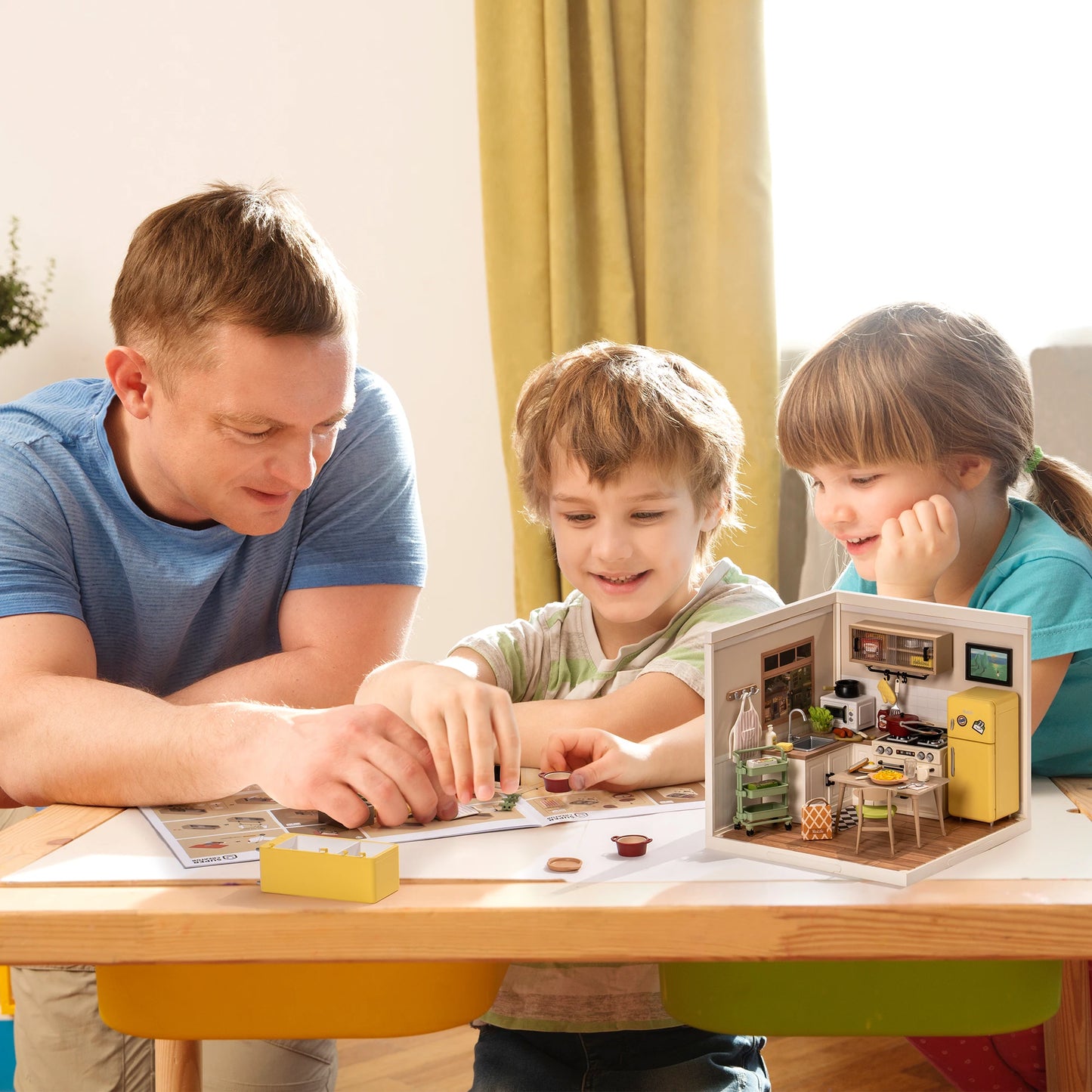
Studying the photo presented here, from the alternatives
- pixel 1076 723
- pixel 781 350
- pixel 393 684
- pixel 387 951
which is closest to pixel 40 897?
pixel 387 951

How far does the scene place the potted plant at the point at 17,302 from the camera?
251 cm

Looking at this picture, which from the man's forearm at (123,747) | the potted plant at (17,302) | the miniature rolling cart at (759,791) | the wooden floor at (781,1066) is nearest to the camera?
the miniature rolling cart at (759,791)

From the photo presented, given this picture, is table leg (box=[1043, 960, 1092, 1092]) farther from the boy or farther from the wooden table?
the wooden table

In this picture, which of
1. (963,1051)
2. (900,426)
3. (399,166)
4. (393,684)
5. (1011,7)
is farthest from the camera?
(399,166)

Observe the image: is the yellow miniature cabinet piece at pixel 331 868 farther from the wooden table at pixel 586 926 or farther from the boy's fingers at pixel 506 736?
the boy's fingers at pixel 506 736

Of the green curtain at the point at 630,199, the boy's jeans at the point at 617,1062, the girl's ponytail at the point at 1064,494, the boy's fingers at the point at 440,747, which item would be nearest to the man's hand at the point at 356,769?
the boy's fingers at the point at 440,747

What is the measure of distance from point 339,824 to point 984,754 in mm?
433

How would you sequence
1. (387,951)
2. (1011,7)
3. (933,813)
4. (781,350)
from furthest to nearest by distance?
(781,350), (1011,7), (933,813), (387,951)

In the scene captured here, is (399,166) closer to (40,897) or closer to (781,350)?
(781,350)

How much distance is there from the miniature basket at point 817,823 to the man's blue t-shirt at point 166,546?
0.76 meters

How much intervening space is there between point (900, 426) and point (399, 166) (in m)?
1.71

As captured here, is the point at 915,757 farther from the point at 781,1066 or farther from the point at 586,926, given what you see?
the point at 781,1066

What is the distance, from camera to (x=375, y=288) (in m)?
2.61

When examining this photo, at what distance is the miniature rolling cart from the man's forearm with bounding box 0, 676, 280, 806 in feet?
1.13
